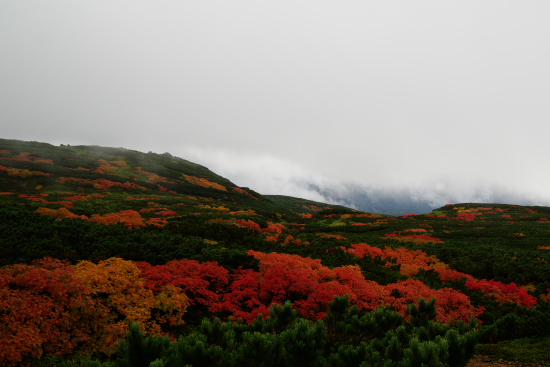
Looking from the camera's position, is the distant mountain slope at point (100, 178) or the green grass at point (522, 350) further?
the distant mountain slope at point (100, 178)

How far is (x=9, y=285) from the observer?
9.04 metres

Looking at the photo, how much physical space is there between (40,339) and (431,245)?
94.2ft

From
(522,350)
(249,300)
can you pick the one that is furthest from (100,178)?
(522,350)

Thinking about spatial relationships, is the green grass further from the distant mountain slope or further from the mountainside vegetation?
the distant mountain slope

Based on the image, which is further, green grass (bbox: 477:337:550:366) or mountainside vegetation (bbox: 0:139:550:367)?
green grass (bbox: 477:337:550:366)

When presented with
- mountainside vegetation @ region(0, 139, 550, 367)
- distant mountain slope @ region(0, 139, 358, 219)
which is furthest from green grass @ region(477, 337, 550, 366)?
distant mountain slope @ region(0, 139, 358, 219)

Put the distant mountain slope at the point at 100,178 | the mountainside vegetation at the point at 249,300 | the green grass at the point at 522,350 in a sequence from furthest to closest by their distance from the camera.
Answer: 1. the distant mountain slope at the point at 100,178
2. the green grass at the point at 522,350
3. the mountainside vegetation at the point at 249,300

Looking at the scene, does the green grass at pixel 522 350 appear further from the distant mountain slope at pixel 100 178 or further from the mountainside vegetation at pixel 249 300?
the distant mountain slope at pixel 100 178

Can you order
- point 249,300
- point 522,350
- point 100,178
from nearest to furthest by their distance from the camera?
point 522,350, point 249,300, point 100,178

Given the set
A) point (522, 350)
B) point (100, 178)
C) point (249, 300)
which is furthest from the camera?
point (100, 178)

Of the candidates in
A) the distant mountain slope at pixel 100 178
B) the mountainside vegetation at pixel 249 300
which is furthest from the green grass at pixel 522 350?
the distant mountain slope at pixel 100 178

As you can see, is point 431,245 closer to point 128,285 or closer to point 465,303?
point 465,303

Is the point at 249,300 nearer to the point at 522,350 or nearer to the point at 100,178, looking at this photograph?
the point at 522,350

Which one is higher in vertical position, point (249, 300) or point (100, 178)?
point (100, 178)
